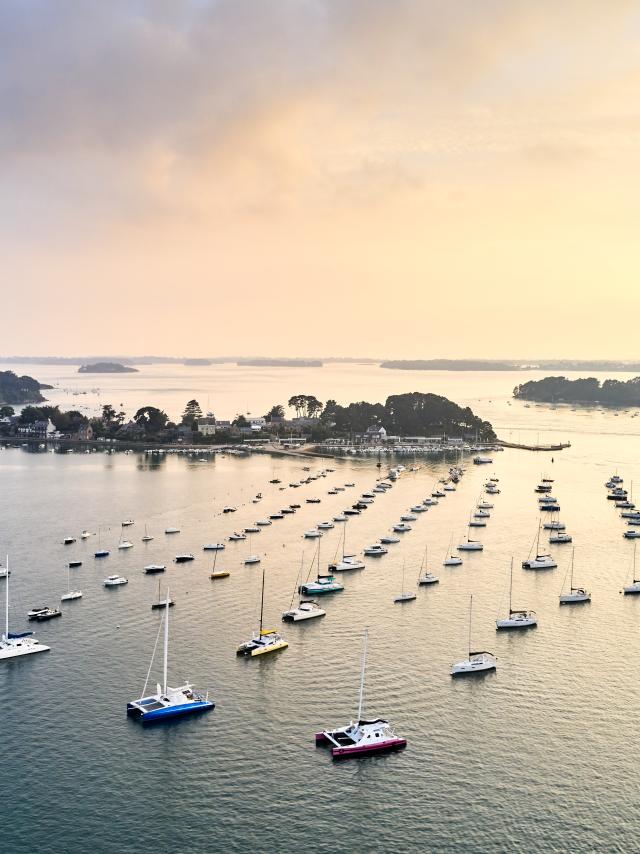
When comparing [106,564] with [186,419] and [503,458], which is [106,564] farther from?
[186,419]

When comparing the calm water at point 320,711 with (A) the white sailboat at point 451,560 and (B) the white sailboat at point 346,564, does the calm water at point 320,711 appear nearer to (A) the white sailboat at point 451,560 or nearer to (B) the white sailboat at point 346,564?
(A) the white sailboat at point 451,560

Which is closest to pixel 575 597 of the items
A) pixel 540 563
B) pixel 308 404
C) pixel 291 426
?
pixel 540 563

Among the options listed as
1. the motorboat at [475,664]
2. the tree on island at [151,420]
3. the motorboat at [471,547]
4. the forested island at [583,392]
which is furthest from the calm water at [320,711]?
the forested island at [583,392]

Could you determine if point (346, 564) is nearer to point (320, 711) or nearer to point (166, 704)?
point (320, 711)

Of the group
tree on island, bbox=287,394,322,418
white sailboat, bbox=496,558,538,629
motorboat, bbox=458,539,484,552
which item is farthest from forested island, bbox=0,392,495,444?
white sailboat, bbox=496,558,538,629

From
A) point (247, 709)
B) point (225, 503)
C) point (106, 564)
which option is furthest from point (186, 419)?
point (247, 709)

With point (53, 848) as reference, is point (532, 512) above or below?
above

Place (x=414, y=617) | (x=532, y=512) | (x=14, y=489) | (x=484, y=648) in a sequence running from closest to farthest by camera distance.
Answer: (x=484, y=648) → (x=414, y=617) → (x=532, y=512) → (x=14, y=489)
